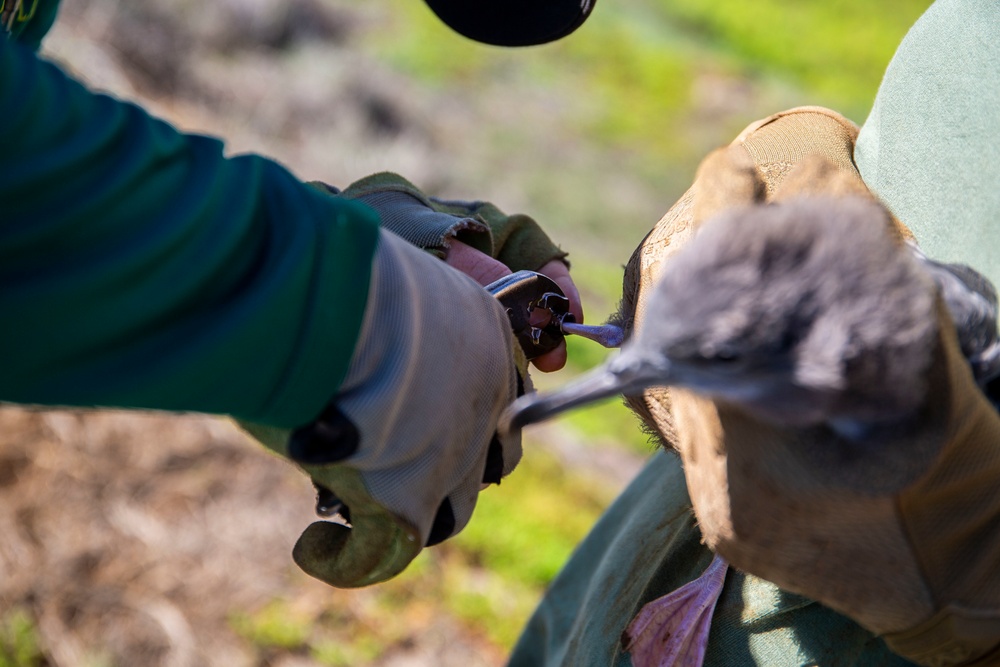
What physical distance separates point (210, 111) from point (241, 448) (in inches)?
191

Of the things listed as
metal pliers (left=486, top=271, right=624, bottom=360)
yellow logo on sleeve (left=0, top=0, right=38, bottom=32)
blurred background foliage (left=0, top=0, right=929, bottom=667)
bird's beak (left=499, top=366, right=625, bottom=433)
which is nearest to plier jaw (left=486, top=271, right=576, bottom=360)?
metal pliers (left=486, top=271, right=624, bottom=360)

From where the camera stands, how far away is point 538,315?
88.1 inches

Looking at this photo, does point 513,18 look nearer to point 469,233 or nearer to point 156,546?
point 469,233

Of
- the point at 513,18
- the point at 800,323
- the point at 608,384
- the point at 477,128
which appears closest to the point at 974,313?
the point at 800,323

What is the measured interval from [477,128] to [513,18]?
8298 mm

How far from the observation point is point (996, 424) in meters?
1.54

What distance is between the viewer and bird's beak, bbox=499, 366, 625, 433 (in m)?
1.65

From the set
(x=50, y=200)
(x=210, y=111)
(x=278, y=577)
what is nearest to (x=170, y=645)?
(x=278, y=577)

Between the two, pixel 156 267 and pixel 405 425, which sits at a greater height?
pixel 156 267

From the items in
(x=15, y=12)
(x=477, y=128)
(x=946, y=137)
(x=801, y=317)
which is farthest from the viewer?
(x=477, y=128)

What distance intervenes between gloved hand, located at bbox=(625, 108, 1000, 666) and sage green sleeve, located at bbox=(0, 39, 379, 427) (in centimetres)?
73

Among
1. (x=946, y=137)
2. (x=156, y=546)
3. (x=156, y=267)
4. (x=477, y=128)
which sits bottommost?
(x=477, y=128)

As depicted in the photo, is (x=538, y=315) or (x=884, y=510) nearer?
(x=884, y=510)

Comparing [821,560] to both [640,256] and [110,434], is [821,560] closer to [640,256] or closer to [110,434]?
[640,256]
